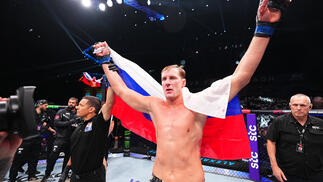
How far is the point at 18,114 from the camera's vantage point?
27.6 inches

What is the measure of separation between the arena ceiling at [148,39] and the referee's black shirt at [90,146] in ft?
22.4

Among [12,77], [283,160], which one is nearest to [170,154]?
[283,160]

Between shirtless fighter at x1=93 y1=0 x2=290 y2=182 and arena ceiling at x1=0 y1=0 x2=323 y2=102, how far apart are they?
22.7ft

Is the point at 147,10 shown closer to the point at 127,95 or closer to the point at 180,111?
the point at 127,95

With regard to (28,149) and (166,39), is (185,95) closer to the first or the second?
(28,149)

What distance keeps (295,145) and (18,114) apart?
132 inches

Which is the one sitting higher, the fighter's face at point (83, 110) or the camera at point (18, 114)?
the camera at point (18, 114)

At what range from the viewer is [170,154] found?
159cm

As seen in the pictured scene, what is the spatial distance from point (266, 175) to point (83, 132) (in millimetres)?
4489

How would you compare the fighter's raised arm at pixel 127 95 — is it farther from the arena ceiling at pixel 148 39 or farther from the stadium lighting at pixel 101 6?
the stadium lighting at pixel 101 6

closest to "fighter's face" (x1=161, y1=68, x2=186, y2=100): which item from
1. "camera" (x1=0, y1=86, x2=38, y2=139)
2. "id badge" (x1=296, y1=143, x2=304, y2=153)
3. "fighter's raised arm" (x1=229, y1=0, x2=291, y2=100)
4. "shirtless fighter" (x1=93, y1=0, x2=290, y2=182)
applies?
"shirtless fighter" (x1=93, y1=0, x2=290, y2=182)

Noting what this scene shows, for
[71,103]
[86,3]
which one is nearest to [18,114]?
[71,103]

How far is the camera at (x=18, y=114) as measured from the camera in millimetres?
692

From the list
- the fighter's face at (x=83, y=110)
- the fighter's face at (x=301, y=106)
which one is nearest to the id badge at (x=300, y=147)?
the fighter's face at (x=301, y=106)
